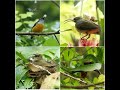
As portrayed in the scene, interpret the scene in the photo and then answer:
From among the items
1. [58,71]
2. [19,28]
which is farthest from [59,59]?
[19,28]

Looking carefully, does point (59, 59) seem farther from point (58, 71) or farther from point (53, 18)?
point (53, 18)

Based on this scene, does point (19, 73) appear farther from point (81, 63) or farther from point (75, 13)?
point (75, 13)

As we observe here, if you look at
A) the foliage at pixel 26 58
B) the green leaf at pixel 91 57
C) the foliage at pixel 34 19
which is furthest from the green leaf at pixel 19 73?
the green leaf at pixel 91 57

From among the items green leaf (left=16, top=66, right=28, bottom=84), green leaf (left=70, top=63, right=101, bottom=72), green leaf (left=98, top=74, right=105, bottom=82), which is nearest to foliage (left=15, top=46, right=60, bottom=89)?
green leaf (left=16, top=66, right=28, bottom=84)

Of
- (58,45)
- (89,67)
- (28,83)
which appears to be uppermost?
(58,45)

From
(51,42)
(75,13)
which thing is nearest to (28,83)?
(51,42)
